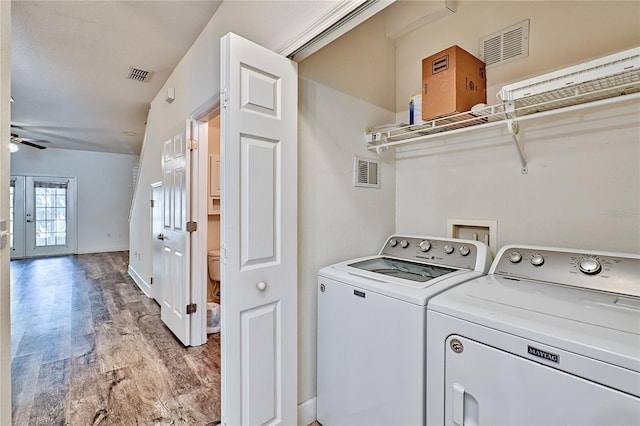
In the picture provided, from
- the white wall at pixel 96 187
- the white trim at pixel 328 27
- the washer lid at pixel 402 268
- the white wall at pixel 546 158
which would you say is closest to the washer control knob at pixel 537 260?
the white wall at pixel 546 158

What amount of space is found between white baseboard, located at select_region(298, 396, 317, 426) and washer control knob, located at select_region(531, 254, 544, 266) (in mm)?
1349

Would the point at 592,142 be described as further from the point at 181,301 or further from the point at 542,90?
the point at 181,301

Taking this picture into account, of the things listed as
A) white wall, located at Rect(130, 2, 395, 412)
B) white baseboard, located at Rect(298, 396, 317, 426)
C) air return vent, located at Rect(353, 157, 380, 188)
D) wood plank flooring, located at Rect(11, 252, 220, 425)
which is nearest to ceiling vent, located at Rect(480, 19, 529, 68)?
white wall, located at Rect(130, 2, 395, 412)

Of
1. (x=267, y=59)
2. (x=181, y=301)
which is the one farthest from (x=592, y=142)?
(x=181, y=301)

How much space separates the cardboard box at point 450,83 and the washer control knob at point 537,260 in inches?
31.8

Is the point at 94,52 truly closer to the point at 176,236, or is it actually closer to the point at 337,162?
the point at 176,236

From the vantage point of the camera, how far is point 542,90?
129 centimetres

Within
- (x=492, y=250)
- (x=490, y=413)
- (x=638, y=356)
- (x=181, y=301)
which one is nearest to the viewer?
(x=638, y=356)

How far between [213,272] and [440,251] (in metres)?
2.52

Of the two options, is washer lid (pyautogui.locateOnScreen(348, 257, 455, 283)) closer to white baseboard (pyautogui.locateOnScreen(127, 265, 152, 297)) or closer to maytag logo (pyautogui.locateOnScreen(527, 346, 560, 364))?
maytag logo (pyautogui.locateOnScreen(527, 346, 560, 364))

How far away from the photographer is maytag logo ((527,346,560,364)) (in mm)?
859

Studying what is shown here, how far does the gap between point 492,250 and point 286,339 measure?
1272 millimetres

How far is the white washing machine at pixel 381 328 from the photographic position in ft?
3.95

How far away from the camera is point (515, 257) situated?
4.82 ft
